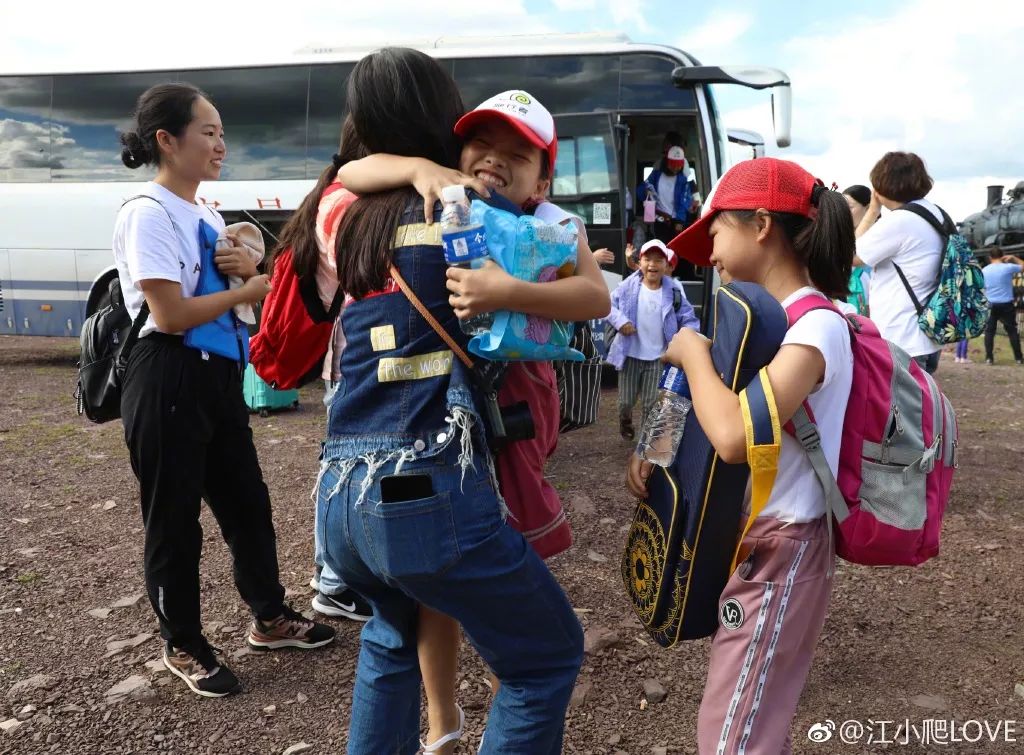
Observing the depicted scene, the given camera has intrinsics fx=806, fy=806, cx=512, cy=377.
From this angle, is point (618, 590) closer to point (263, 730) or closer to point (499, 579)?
point (263, 730)

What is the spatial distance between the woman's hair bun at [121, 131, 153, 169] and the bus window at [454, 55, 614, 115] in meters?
6.86

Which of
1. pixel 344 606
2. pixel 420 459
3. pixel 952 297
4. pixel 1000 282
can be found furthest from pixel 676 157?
pixel 1000 282

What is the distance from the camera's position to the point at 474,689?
2977 millimetres

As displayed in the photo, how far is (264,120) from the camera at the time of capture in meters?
10.1

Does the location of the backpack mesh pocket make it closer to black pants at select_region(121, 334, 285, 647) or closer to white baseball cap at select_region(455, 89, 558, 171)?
white baseball cap at select_region(455, 89, 558, 171)

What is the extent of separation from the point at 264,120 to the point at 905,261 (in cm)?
815

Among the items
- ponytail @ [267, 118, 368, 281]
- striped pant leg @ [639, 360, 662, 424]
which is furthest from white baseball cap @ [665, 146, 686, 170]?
ponytail @ [267, 118, 368, 281]

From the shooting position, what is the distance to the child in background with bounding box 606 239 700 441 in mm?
6809

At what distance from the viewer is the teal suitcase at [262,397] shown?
26.6 feet

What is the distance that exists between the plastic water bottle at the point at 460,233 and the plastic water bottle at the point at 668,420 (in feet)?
2.01

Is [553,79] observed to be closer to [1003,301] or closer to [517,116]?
[517,116]

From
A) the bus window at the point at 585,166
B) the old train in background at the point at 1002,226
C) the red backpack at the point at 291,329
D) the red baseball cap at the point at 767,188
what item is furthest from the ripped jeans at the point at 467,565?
the old train in background at the point at 1002,226

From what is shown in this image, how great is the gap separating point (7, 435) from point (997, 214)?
27.3 meters

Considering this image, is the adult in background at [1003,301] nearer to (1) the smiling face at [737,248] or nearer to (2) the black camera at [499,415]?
(1) the smiling face at [737,248]
